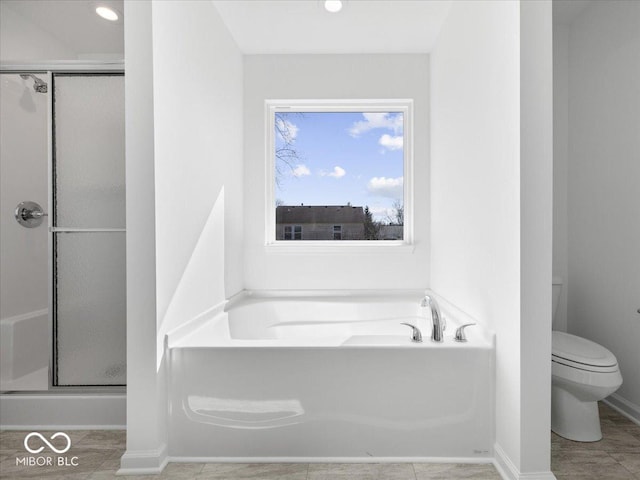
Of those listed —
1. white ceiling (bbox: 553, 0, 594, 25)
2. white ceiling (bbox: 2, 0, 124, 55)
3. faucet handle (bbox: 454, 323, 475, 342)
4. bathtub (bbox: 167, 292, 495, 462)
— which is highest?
white ceiling (bbox: 553, 0, 594, 25)

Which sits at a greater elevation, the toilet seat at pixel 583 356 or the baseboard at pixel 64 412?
the toilet seat at pixel 583 356

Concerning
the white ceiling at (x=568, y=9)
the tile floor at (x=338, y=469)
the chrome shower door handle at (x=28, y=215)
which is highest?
the white ceiling at (x=568, y=9)

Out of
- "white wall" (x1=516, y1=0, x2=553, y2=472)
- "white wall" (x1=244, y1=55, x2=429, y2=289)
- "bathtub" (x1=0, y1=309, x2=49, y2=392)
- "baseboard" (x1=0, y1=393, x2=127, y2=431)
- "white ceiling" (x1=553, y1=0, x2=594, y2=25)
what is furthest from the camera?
"white wall" (x1=244, y1=55, x2=429, y2=289)

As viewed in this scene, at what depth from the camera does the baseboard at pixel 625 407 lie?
2.23 meters

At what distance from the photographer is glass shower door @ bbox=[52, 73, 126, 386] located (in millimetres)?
2156

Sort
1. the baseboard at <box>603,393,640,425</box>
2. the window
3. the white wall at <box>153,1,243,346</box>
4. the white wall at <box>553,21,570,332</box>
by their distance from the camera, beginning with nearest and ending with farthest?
1. the white wall at <box>153,1,243,346</box>
2. the baseboard at <box>603,393,640,425</box>
3. the white wall at <box>553,21,570,332</box>
4. the window

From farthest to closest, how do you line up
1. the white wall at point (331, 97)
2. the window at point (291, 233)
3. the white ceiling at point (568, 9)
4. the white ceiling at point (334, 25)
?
1. the window at point (291, 233)
2. the white wall at point (331, 97)
3. the white ceiling at point (568, 9)
4. the white ceiling at point (334, 25)

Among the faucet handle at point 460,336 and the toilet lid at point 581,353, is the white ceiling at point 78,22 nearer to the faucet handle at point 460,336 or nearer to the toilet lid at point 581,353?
the faucet handle at point 460,336

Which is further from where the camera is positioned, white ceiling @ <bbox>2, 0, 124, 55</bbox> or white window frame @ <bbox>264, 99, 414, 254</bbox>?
white window frame @ <bbox>264, 99, 414, 254</bbox>

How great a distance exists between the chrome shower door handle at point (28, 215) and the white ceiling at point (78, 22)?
1021 millimetres

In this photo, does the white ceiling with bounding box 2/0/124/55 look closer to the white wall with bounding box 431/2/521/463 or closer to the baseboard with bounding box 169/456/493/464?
the white wall with bounding box 431/2/521/463

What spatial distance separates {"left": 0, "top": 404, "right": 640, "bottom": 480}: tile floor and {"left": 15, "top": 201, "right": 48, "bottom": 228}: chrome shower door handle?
119 cm

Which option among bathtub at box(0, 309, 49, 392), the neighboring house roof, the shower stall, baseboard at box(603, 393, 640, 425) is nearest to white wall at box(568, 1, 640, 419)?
baseboard at box(603, 393, 640, 425)

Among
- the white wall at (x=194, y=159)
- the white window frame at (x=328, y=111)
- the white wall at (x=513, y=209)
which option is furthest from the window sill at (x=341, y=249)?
the white wall at (x=513, y=209)
